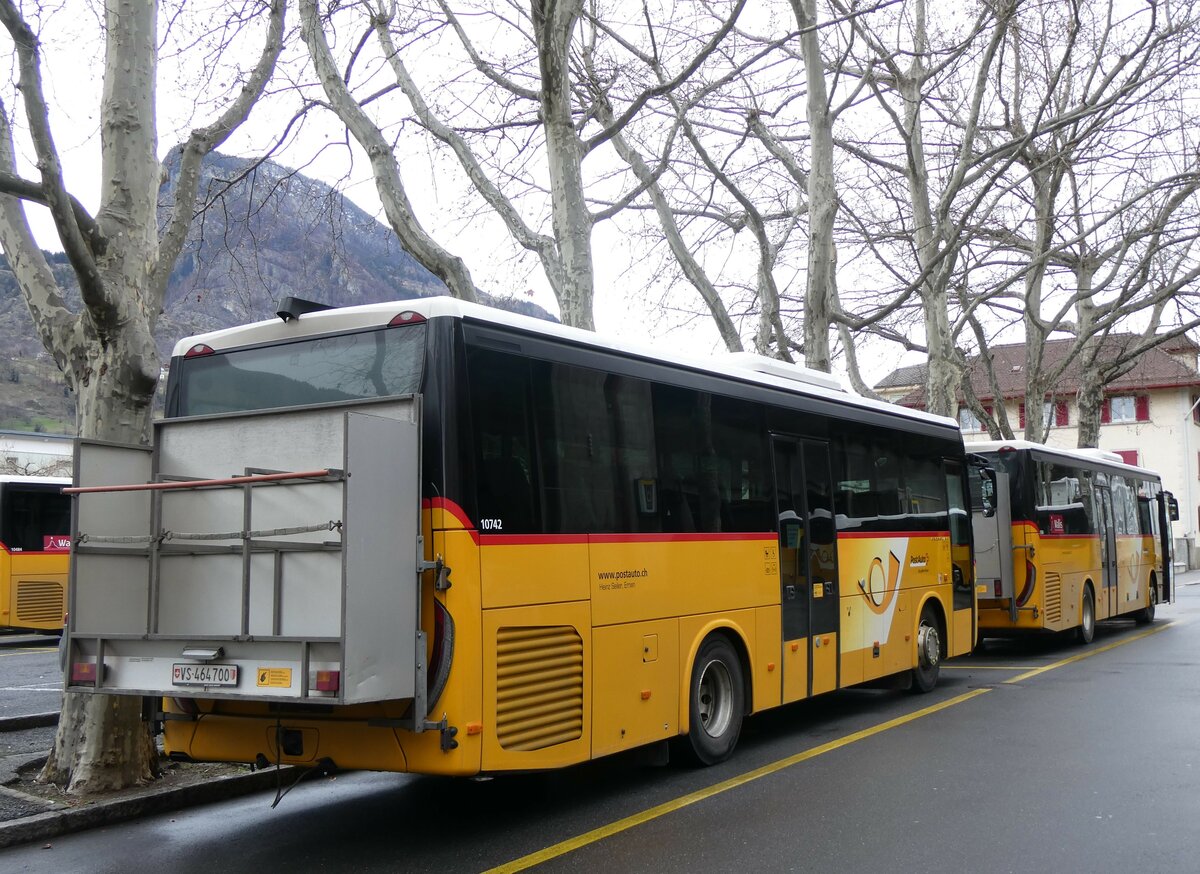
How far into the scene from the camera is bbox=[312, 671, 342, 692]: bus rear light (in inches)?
234

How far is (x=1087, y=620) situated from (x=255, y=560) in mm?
15532

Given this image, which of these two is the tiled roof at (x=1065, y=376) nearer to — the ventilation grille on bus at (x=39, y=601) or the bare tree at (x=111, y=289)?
the ventilation grille on bus at (x=39, y=601)

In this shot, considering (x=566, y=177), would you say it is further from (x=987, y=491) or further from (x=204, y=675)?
(x=204, y=675)

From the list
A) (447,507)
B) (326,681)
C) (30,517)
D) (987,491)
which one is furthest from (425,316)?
(30,517)

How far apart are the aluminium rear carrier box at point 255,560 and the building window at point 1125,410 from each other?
60585mm

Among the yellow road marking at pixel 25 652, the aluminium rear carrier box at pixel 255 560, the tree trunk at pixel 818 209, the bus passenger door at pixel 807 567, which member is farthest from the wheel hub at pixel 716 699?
the yellow road marking at pixel 25 652

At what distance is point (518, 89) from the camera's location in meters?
15.4

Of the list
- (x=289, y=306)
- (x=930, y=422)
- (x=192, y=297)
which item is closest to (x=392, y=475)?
(x=289, y=306)

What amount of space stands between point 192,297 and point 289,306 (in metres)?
6.47

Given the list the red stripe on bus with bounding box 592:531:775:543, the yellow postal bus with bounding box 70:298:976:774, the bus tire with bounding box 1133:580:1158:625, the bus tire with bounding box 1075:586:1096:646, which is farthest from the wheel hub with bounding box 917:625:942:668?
the bus tire with bounding box 1133:580:1158:625

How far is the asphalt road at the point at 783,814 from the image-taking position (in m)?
6.23

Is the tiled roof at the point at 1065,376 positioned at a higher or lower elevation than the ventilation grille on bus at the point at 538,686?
higher

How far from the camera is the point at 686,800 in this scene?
25.1ft

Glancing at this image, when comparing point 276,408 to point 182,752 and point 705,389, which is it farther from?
point 705,389
